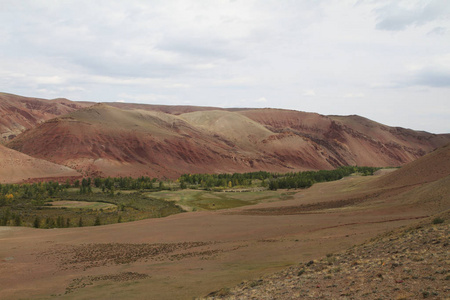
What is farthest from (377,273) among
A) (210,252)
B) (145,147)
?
(145,147)

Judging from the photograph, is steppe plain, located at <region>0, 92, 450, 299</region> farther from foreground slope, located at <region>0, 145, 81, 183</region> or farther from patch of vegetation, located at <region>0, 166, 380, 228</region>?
foreground slope, located at <region>0, 145, 81, 183</region>

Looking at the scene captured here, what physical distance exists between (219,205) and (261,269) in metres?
53.3

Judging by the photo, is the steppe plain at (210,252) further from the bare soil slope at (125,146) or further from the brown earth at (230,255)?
the bare soil slope at (125,146)

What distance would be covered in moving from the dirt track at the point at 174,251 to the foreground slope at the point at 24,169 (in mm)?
73213

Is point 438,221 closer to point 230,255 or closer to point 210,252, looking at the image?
point 230,255

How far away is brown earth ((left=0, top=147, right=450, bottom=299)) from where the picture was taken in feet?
52.7

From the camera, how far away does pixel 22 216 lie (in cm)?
6328

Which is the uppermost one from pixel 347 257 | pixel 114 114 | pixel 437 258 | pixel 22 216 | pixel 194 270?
pixel 114 114

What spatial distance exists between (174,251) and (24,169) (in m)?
104

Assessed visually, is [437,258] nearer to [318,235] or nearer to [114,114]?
[318,235]

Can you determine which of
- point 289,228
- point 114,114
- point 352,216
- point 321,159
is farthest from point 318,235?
point 321,159

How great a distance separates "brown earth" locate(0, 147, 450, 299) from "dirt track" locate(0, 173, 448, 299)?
0.08 m

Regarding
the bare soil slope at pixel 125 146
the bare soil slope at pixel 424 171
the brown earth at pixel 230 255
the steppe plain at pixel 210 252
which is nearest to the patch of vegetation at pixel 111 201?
the brown earth at pixel 230 255

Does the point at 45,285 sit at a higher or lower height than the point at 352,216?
lower
